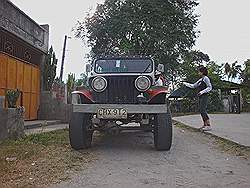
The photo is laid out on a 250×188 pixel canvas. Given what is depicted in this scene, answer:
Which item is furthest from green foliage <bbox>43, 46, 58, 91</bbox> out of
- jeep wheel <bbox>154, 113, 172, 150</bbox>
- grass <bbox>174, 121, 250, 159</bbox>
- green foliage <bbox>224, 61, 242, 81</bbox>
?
green foliage <bbox>224, 61, 242, 81</bbox>

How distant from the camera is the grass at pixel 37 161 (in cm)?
473

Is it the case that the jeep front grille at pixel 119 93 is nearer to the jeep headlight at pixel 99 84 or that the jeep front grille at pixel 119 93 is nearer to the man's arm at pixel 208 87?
the jeep headlight at pixel 99 84

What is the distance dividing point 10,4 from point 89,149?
635 cm

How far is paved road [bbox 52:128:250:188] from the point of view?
466cm

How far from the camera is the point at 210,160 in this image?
629 centimetres

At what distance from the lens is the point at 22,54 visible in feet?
44.1

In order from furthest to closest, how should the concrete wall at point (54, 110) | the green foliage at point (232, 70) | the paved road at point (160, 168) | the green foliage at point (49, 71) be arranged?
the green foliage at point (232, 70) → the green foliage at point (49, 71) → the concrete wall at point (54, 110) → the paved road at point (160, 168)

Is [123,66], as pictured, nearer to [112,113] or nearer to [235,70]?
[112,113]

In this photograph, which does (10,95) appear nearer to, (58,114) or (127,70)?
(127,70)

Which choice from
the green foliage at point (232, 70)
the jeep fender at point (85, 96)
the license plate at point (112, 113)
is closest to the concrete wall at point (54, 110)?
the jeep fender at point (85, 96)

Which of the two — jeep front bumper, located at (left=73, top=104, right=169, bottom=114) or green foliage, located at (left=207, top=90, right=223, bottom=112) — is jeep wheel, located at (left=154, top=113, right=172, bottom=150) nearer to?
jeep front bumper, located at (left=73, top=104, right=169, bottom=114)

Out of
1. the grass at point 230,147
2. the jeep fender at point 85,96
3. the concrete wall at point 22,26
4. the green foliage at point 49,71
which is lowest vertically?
the grass at point 230,147

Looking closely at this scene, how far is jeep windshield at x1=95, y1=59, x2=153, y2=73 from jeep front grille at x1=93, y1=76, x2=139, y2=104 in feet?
2.12

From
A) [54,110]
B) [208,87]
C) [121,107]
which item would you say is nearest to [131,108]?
[121,107]
